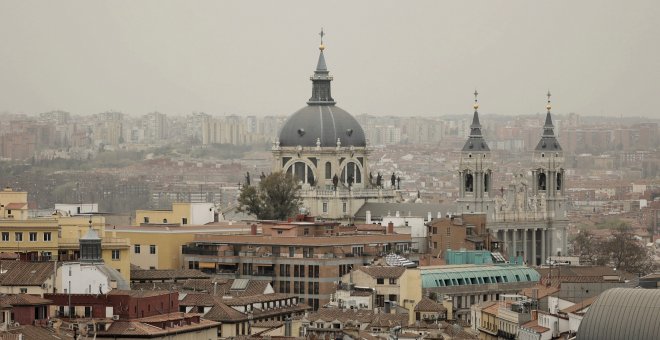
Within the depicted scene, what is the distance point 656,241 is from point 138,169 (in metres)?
37.5

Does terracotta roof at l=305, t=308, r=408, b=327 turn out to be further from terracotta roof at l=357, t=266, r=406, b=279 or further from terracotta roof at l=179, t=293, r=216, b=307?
terracotta roof at l=357, t=266, r=406, b=279

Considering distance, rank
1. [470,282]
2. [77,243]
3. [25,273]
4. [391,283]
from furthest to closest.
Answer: [470,282]
[391,283]
[77,243]
[25,273]

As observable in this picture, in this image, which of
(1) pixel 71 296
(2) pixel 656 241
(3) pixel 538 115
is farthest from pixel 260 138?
(1) pixel 71 296

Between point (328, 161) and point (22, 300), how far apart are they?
2531 inches

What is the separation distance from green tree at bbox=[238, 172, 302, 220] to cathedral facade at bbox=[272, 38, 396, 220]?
6.18 metres

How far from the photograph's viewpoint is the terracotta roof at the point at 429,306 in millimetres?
81000

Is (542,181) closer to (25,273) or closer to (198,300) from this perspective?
(198,300)

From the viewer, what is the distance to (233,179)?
18588 cm

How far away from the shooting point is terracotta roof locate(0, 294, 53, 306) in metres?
64.7

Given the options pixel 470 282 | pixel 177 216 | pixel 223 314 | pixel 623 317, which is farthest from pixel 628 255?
pixel 623 317

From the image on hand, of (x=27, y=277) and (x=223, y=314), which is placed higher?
(x=27, y=277)

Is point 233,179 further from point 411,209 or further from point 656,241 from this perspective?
point 411,209

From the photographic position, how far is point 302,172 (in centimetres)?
12925

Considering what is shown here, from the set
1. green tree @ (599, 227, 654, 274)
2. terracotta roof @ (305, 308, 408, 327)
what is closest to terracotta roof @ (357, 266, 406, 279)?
terracotta roof @ (305, 308, 408, 327)
